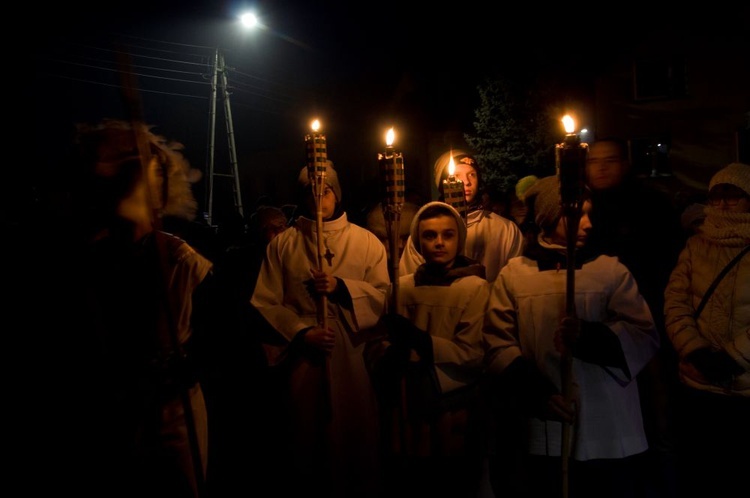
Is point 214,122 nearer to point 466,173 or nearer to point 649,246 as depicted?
point 466,173

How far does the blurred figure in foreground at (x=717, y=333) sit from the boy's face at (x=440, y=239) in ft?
5.26

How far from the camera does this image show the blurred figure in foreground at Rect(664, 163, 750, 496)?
149 inches

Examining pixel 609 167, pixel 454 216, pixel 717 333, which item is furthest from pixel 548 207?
pixel 717 333

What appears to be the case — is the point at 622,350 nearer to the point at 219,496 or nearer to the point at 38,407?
the point at 38,407

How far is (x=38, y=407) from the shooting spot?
2.82 m

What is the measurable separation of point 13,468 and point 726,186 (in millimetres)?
4623

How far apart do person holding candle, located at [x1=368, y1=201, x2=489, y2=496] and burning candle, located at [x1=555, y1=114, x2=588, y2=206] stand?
1.04m

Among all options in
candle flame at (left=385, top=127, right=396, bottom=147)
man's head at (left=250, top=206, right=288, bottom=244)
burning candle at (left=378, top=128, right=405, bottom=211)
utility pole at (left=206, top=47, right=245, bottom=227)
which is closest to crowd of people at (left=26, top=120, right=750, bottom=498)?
burning candle at (left=378, top=128, right=405, bottom=211)

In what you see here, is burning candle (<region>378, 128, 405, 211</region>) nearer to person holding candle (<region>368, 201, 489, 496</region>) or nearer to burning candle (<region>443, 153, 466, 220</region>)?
person holding candle (<region>368, 201, 489, 496</region>)

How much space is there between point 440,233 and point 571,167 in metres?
1.15

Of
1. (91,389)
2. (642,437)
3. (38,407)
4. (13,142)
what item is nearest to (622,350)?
(642,437)

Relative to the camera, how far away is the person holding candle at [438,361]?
3.58 meters

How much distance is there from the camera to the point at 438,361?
354 cm

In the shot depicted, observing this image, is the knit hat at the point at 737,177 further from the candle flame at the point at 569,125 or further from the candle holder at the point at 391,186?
the candle holder at the point at 391,186
